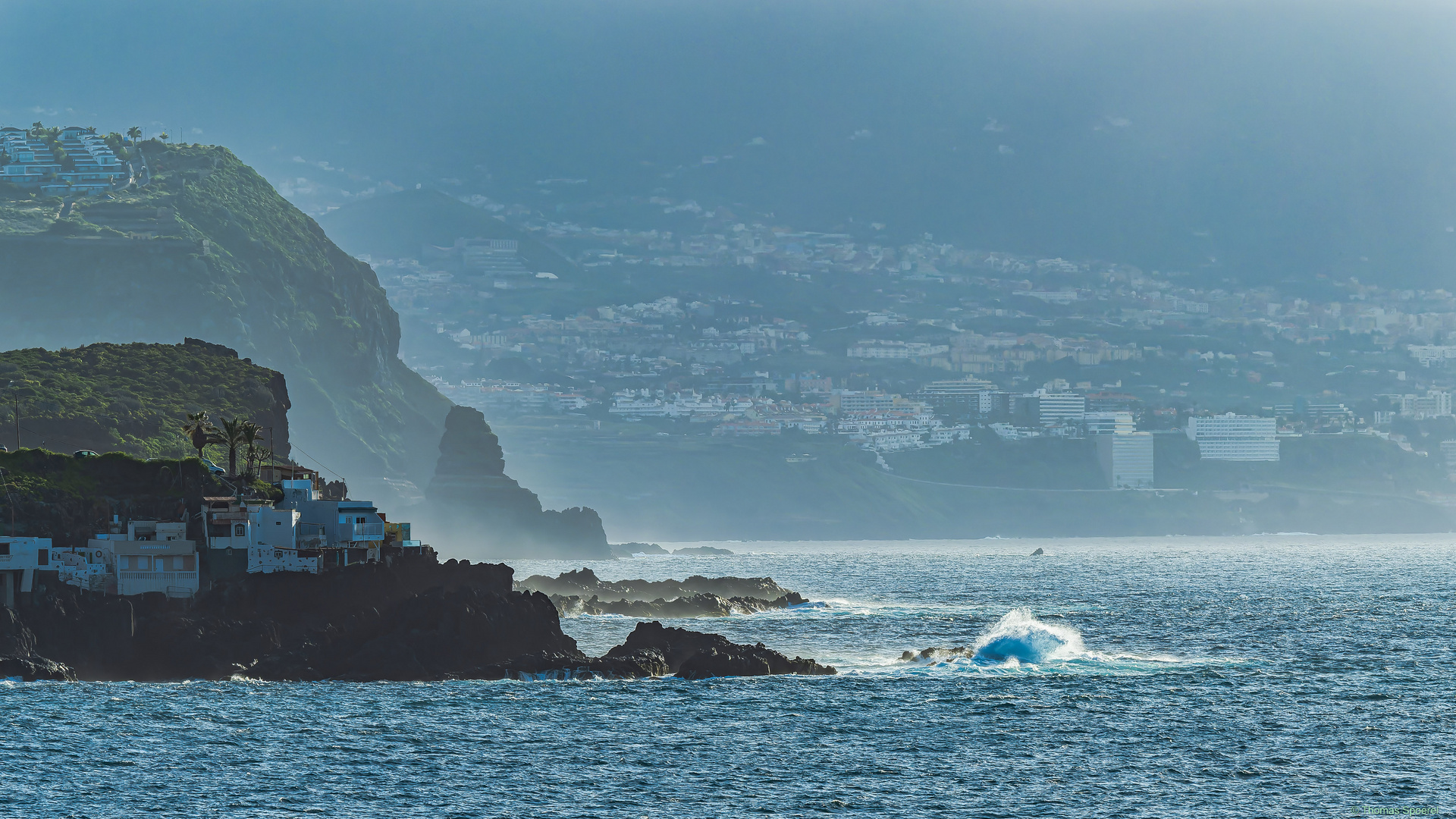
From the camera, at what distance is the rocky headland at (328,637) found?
84562mm

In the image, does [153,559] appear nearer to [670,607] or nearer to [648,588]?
[670,607]

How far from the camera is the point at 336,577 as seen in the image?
294 ft

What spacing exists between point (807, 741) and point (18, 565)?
4428 cm

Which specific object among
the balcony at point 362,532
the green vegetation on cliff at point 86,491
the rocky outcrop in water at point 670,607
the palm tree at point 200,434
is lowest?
the rocky outcrop in water at point 670,607

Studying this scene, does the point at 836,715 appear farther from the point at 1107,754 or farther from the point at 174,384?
the point at 174,384

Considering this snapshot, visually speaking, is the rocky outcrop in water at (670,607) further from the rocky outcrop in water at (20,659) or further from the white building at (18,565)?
the rocky outcrop in water at (20,659)

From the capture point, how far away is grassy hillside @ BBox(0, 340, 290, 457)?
12556 centimetres

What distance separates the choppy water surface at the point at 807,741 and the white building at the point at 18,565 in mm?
5733

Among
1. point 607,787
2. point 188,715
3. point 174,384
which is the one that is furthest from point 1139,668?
point 174,384

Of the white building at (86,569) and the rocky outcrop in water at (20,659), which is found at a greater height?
the white building at (86,569)

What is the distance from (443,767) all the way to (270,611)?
26322mm

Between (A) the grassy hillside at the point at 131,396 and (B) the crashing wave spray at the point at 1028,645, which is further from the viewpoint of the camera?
(A) the grassy hillside at the point at 131,396

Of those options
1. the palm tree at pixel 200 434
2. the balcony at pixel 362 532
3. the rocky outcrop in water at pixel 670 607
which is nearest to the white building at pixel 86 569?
the balcony at pixel 362 532

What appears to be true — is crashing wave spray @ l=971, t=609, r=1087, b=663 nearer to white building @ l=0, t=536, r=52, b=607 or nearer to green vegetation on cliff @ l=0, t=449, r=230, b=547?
green vegetation on cliff @ l=0, t=449, r=230, b=547
